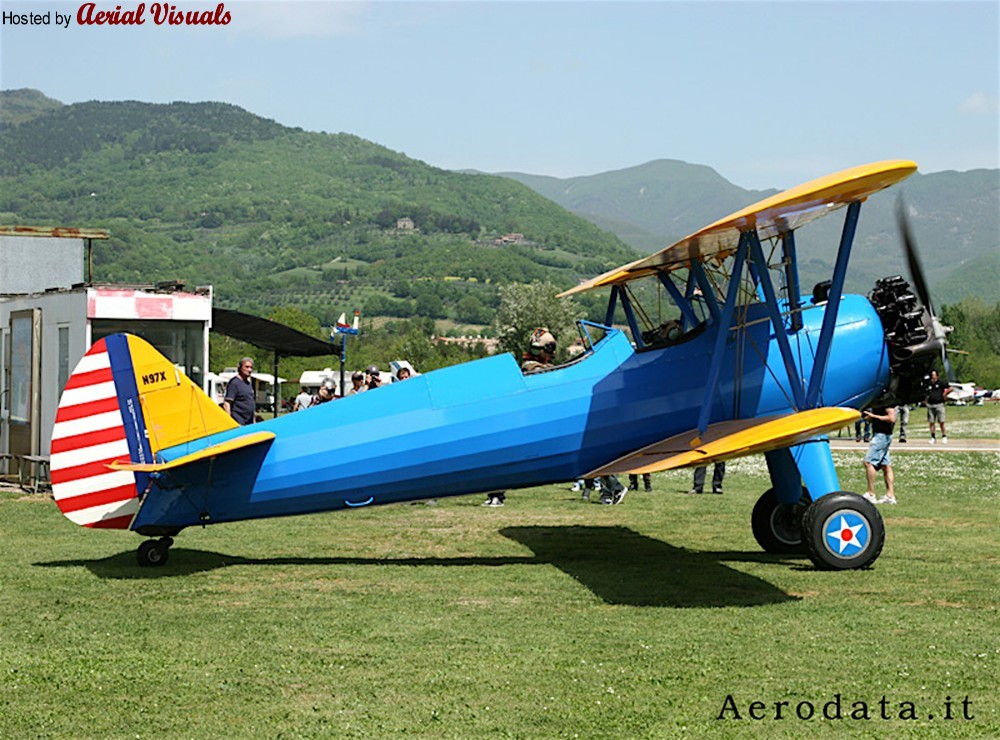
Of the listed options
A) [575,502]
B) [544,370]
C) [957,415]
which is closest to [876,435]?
[575,502]

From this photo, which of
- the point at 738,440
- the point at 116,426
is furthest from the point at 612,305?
the point at 116,426

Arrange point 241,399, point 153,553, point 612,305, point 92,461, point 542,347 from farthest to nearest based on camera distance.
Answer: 1. point 241,399
2. point 542,347
3. point 612,305
4. point 153,553
5. point 92,461

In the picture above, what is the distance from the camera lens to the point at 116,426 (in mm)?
10172

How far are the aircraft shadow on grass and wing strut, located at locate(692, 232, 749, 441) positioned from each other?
127cm

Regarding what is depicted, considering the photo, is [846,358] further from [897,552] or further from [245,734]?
[245,734]

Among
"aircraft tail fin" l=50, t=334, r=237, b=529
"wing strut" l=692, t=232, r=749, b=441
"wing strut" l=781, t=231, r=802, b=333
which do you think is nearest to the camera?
"wing strut" l=692, t=232, r=749, b=441

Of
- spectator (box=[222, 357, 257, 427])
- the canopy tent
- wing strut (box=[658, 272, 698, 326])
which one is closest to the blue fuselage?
wing strut (box=[658, 272, 698, 326])

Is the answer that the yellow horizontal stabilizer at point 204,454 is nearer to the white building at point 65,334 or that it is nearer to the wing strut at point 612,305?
the wing strut at point 612,305

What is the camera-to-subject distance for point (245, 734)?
5488mm

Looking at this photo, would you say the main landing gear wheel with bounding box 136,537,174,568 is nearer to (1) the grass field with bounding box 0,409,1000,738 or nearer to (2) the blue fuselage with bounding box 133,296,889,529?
(1) the grass field with bounding box 0,409,1000,738

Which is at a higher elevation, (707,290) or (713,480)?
(707,290)

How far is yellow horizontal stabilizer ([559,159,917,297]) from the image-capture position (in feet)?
28.8

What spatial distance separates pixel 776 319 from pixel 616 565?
8.74 ft

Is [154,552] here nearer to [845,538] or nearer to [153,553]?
[153,553]
